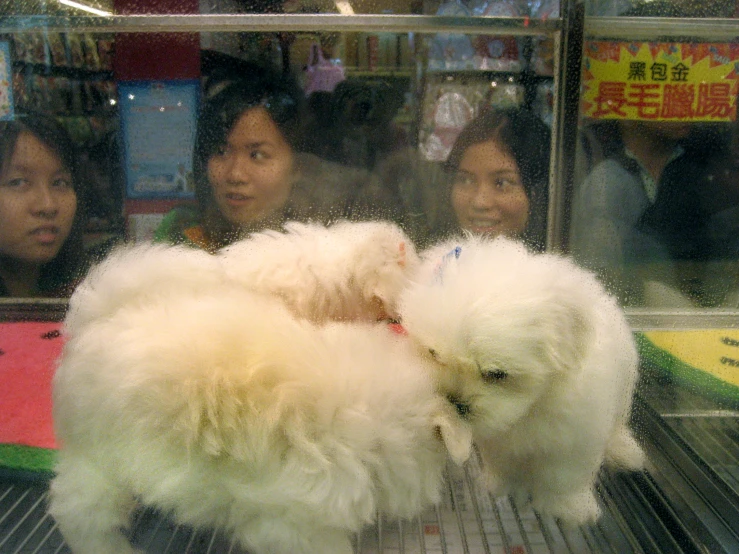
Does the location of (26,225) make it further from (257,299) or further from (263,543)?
(263,543)

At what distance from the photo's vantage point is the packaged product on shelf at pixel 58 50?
0.68m

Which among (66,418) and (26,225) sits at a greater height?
(26,225)

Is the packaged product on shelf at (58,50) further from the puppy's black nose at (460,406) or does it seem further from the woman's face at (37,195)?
the puppy's black nose at (460,406)

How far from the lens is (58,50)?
0.69 m

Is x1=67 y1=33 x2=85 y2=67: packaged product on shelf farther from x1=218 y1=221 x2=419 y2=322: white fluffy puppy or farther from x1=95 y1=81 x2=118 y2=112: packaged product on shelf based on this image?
x1=218 y1=221 x2=419 y2=322: white fluffy puppy

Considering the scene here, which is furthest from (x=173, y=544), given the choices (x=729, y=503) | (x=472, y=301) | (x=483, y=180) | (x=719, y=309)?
(x=719, y=309)

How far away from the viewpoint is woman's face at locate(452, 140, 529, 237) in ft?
2.33

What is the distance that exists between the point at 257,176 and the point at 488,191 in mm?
294

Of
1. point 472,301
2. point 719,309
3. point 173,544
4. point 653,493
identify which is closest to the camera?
point 472,301

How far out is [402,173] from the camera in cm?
72

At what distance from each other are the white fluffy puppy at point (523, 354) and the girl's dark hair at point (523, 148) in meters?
0.14

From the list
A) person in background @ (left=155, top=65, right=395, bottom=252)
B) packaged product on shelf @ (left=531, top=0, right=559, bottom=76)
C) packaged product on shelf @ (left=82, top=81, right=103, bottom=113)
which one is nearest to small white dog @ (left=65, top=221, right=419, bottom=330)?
person in background @ (left=155, top=65, right=395, bottom=252)

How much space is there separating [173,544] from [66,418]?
0.19 meters

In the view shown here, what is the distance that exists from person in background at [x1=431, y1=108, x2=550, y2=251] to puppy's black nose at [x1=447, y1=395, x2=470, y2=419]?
29cm
